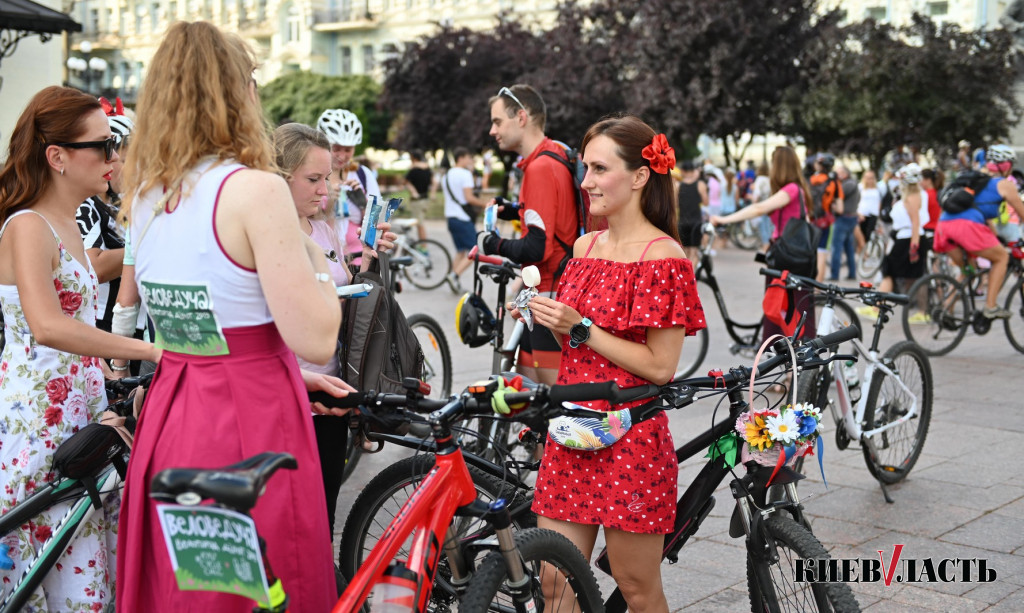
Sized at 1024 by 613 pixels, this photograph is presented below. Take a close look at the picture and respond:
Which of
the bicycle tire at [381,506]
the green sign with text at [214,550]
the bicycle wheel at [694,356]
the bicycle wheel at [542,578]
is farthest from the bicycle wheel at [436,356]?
the green sign with text at [214,550]

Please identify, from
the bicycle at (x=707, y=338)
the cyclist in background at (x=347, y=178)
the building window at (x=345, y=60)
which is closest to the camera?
the cyclist in background at (x=347, y=178)

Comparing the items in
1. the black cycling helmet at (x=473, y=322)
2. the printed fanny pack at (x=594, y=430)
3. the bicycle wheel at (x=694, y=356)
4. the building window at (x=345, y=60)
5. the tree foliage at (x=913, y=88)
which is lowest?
the bicycle wheel at (x=694, y=356)

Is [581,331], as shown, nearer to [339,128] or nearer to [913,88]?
[339,128]

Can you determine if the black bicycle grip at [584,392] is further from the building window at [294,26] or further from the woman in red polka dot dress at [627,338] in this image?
the building window at [294,26]

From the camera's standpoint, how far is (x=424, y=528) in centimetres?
247

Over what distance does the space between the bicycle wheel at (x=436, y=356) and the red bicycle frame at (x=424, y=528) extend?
4.75 m

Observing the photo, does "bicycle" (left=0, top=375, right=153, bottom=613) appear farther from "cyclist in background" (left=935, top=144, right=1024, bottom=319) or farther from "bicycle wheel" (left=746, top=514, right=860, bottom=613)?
"cyclist in background" (left=935, top=144, right=1024, bottom=319)

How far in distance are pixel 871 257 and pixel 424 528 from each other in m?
16.9

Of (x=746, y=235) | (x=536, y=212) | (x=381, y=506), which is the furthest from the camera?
(x=746, y=235)

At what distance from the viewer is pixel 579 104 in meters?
32.1

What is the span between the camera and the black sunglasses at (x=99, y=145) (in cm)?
302

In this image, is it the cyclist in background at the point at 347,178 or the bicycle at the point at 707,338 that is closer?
the cyclist in background at the point at 347,178

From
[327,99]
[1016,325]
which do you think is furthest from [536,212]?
[327,99]

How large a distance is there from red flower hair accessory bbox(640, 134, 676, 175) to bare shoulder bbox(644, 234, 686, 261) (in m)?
0.21
